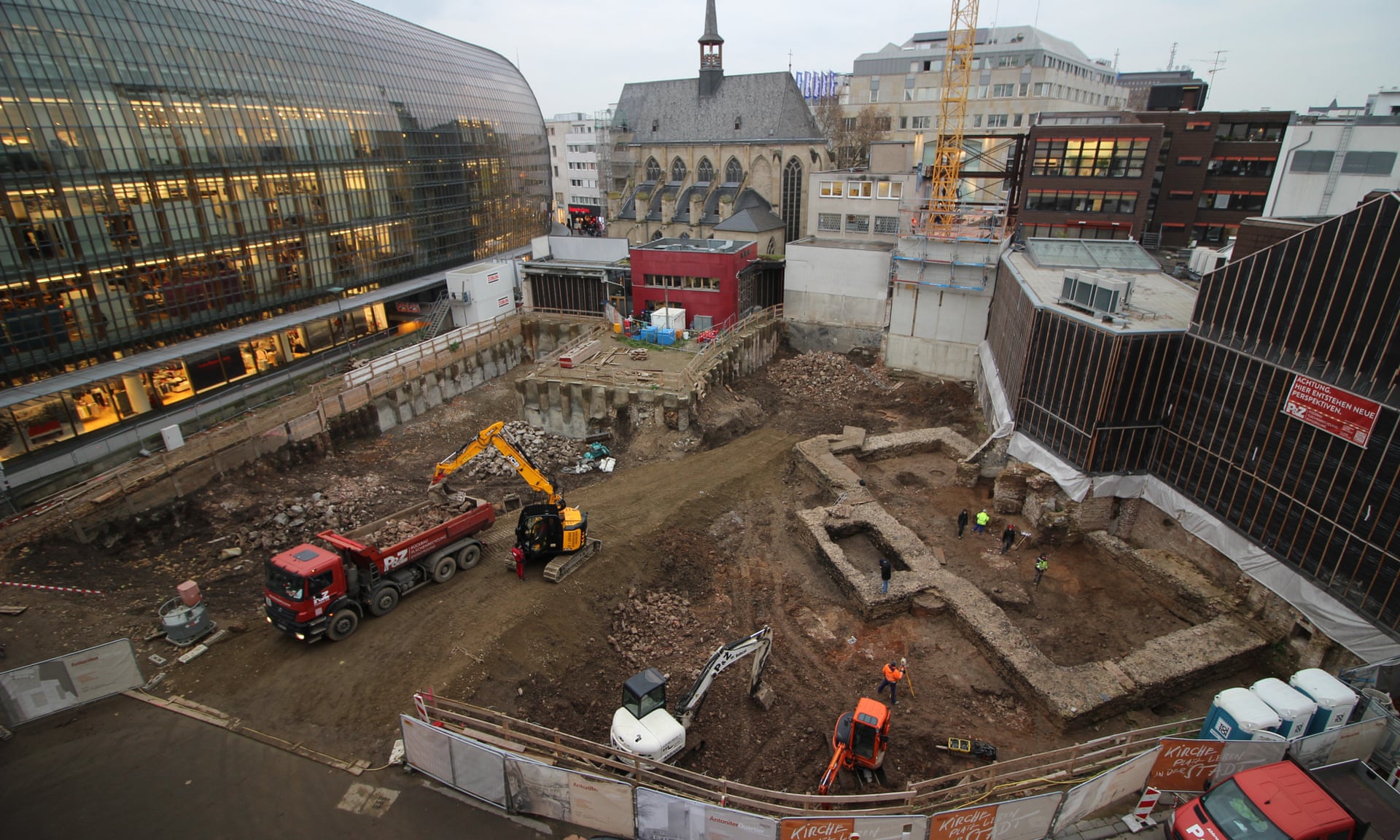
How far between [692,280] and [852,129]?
1923 inches

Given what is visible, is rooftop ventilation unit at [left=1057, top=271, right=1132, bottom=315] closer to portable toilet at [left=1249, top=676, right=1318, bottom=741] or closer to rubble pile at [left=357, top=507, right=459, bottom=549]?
portable toilet at [left=1249, top=676, right=1318, bottom=741]

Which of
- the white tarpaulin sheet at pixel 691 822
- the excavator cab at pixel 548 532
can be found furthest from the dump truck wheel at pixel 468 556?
the white tarpaulin sheet at pixel 691 822

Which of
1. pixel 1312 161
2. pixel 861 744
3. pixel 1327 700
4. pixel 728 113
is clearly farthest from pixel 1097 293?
pixel 728 113

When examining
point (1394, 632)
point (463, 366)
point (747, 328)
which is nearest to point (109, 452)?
point (463, 366)

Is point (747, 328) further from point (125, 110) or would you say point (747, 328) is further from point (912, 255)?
point (125, 110)

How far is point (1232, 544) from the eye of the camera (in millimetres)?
16094

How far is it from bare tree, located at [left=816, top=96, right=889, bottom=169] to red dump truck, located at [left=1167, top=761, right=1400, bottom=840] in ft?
226

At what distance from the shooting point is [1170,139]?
46.4 metres

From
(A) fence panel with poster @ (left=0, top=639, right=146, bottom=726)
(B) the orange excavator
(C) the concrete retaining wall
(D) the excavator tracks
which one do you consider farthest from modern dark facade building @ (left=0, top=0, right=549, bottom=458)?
(B) the orange excavator

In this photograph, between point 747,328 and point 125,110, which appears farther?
point 747,328

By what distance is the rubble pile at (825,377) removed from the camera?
33.0 meters

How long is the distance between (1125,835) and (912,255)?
87.7 feet

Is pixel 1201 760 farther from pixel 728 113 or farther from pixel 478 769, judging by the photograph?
pixel 728 113

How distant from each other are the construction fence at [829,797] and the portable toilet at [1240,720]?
19 cm
